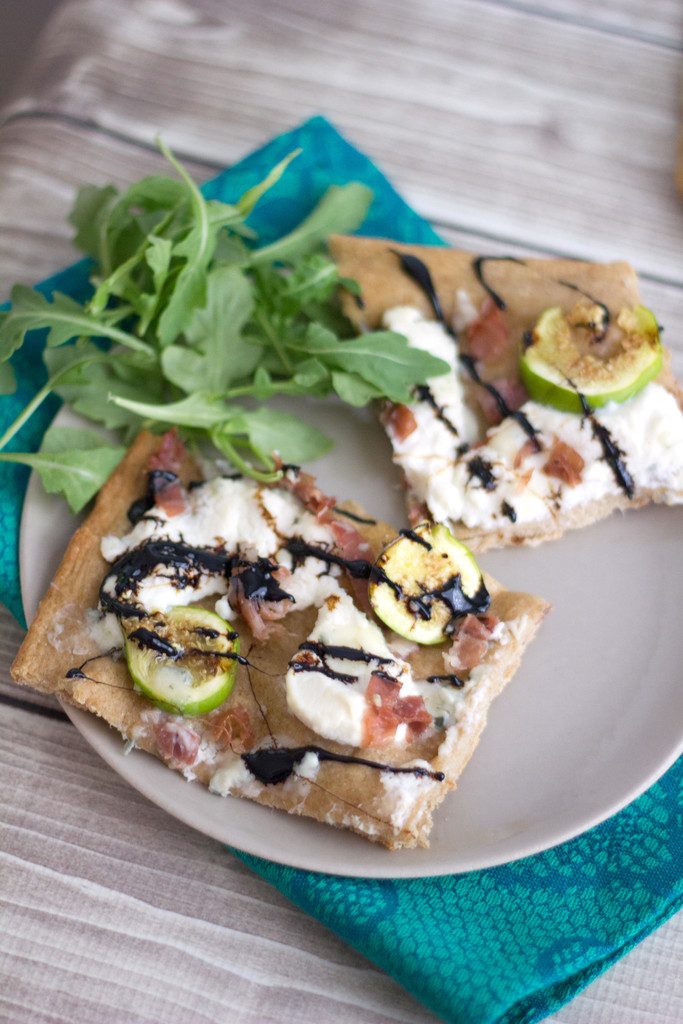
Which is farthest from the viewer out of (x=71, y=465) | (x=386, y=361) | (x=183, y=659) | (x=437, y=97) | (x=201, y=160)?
(x=437, y=97)

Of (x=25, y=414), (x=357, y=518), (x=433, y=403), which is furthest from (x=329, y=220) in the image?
(x=25, y=414)

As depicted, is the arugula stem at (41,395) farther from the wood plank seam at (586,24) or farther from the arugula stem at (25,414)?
the wood plank seam at (586,24)

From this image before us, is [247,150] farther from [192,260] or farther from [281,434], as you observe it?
[281,434]

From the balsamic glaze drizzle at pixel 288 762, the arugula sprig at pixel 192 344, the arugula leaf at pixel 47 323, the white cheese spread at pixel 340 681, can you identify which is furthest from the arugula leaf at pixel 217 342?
the balsamic glaze drizzle at pixel 288 762

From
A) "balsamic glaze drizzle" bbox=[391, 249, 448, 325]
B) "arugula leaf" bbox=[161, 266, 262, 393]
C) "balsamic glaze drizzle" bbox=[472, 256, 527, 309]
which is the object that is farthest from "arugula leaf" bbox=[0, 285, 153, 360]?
"balsamic glaze drizzle" bbox=[472, 256, 527, 309]

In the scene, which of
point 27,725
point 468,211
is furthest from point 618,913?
point 468,211

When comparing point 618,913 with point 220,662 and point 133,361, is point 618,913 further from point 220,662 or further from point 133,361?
point 133,361
